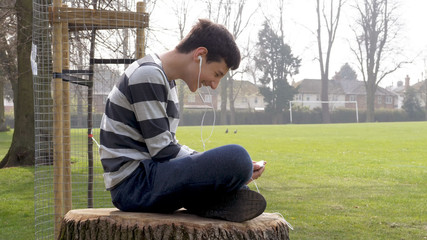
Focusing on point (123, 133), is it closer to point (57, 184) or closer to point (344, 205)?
point (57, 184)

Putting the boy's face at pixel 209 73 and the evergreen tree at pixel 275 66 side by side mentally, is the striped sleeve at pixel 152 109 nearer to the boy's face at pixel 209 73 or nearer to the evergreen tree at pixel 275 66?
the boy's face at pixel 209 73

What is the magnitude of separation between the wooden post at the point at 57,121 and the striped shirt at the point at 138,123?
197cm

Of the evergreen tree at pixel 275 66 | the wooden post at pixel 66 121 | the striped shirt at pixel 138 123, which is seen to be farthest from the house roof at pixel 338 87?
the striped shirt at pixel 138 123

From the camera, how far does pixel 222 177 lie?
285 cm

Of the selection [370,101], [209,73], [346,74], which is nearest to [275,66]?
[370,101]

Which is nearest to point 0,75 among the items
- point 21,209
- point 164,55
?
point 21,209

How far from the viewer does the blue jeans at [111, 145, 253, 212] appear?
2.82 metres

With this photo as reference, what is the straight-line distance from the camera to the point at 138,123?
2.97 m

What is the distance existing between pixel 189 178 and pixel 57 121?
96.8 inches

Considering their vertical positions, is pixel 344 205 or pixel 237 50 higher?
pixel 237 50

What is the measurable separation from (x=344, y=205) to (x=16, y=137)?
8.48m

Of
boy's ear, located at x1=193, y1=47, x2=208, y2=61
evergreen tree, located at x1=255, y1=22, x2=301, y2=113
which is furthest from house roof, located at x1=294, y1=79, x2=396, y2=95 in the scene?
boy's ear, located at x1=193, y1=47, x2=208, y2=61

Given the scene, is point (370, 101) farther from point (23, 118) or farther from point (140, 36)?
point (140, 36)

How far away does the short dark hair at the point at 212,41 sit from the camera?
9.97ft
